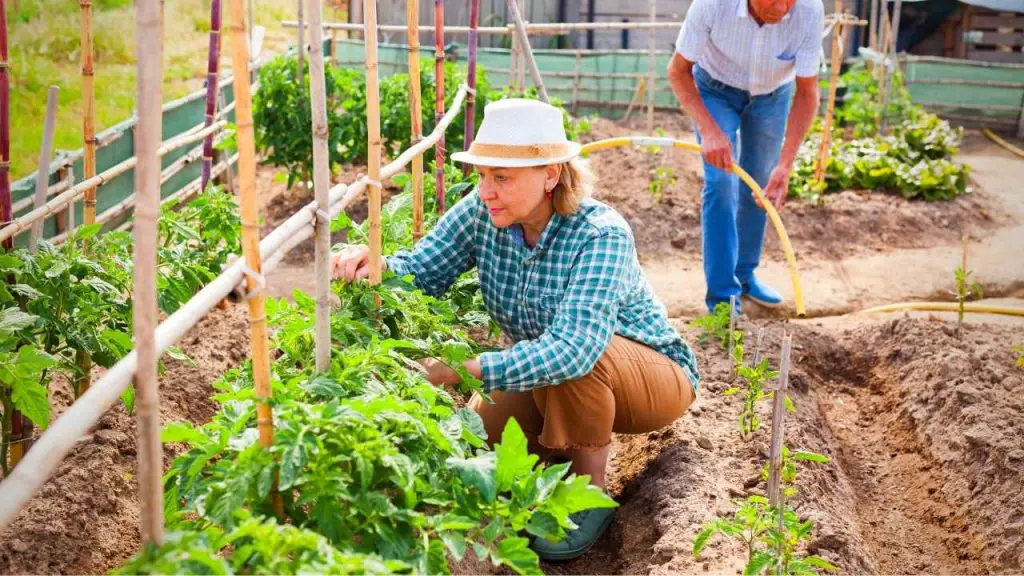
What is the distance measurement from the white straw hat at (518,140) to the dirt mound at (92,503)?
135 centimetres

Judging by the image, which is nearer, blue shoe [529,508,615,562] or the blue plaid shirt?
the blue plaid shirt

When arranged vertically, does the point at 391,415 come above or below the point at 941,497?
above

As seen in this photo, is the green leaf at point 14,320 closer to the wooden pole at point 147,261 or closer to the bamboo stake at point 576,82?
the wooden pole at point 147,261

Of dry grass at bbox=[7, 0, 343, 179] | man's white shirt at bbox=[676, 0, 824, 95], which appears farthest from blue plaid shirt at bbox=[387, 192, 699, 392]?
dry grass at bbox=[7, 0, 343, 179]

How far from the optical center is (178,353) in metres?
2.98

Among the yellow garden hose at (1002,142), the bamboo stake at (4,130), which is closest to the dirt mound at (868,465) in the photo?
the bamboo stake at (4,130)

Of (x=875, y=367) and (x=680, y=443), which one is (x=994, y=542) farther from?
(x=875, y=367)

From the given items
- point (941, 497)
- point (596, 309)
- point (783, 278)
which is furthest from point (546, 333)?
point (783, 278)

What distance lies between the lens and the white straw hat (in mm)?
2869

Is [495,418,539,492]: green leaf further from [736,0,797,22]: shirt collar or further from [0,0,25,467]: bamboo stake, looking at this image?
[736,0,797,22]: shirt collar

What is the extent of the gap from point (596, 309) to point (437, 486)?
86cm

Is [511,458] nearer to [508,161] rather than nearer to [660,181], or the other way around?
[508,161]

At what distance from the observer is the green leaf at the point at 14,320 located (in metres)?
2.53

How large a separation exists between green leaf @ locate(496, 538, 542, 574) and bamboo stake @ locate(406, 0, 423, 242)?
5.86 ft
